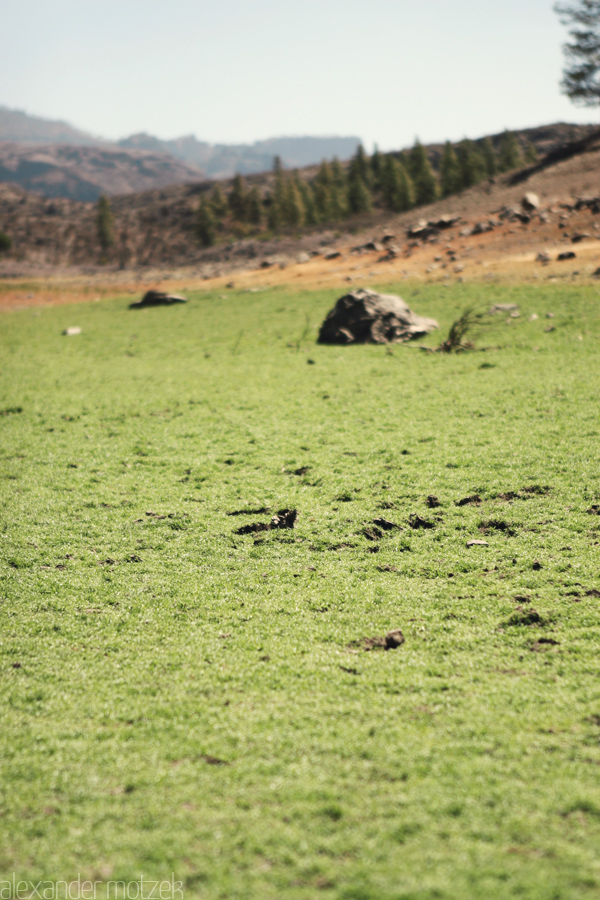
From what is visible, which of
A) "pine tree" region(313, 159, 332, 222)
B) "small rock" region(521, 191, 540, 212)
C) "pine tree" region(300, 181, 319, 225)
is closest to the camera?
"small rock" region(521, 191, 540, 212)

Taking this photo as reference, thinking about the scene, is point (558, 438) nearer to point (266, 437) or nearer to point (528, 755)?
point (266, 437)

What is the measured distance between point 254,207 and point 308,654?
74517 mm

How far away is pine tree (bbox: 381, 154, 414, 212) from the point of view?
5653 centimetres

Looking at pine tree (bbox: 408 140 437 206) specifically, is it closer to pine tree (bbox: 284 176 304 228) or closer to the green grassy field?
pine tree (bbox: 284 176 304 228)

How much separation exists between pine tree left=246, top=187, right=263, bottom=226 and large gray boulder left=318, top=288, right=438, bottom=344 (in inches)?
2302

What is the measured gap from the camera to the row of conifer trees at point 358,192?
56969 millimetres

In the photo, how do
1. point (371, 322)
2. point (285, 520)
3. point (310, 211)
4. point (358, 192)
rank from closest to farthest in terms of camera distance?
point (285, 520) < point (371, 322) < point (358, 192) < point (310, 211)

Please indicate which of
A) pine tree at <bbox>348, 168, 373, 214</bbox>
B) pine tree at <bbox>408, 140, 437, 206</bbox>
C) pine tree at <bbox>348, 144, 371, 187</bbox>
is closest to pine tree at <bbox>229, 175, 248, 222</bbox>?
pine tree at <bbox>348, 144, 371, 187</bbox>

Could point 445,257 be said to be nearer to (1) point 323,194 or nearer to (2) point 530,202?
(2) point 530,202

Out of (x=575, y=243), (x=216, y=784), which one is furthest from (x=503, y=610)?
(x=575, y=243)

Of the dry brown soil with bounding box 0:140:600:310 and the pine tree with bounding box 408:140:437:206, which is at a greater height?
the pine tree with bounding box 408:140:437:206

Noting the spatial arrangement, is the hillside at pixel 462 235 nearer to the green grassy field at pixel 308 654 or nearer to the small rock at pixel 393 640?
the green grassy field at pixel 308 654

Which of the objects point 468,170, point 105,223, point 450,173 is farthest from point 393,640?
point 105,223

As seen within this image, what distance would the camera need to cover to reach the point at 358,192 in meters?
61.0
